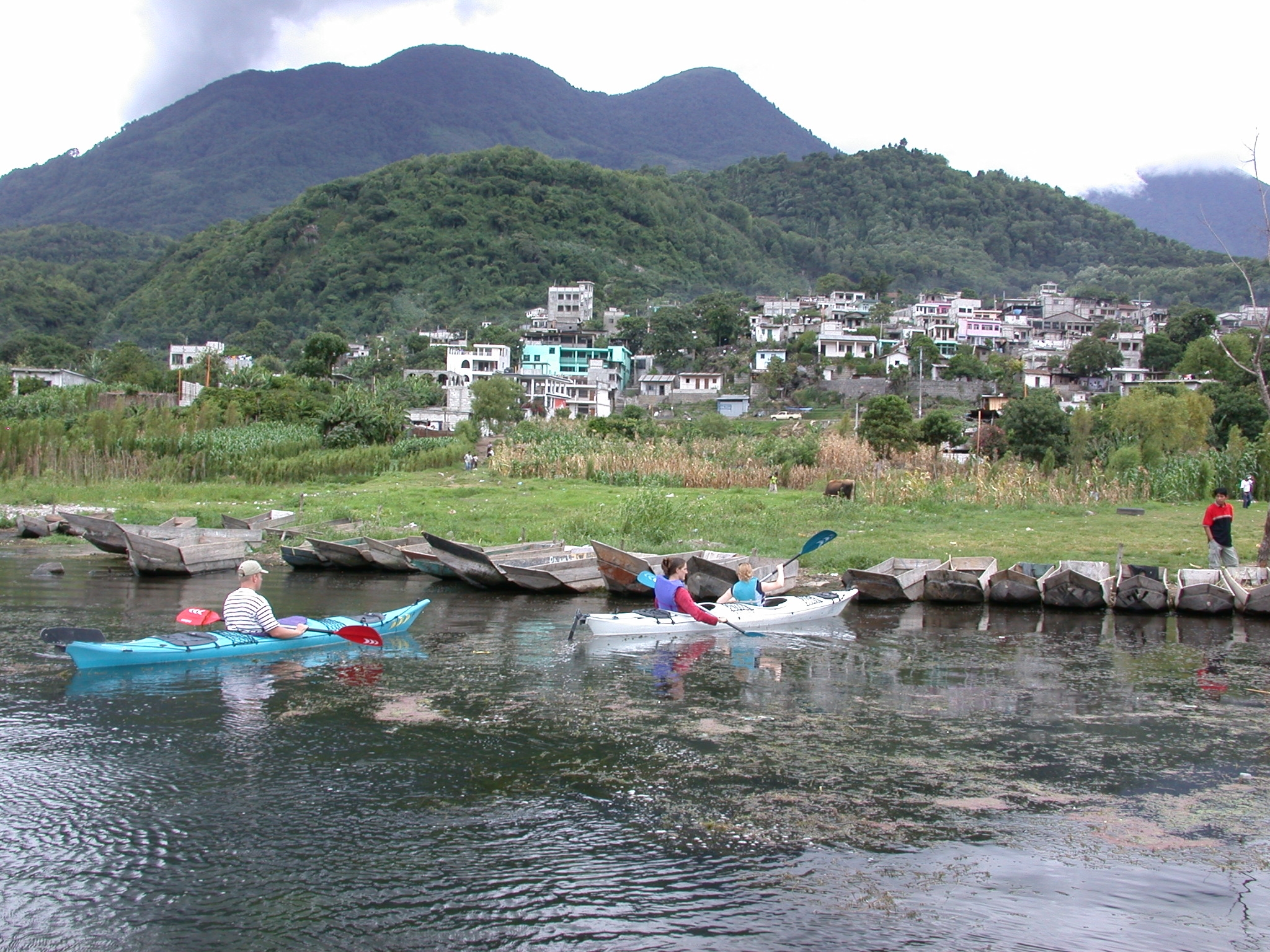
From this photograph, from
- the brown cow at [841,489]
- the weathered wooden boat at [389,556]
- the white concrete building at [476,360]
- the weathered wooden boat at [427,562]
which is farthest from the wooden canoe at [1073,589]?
the white concrete building at [476,360]

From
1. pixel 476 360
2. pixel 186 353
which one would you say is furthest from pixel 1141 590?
pixel 186 353

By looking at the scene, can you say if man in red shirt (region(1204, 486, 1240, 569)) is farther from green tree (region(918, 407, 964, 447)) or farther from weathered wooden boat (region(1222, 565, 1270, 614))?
green tree (region(918, 407, 964, 447))

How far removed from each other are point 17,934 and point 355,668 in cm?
621

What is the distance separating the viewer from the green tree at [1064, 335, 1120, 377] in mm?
84812

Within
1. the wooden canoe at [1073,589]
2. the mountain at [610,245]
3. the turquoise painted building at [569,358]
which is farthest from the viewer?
the mountain at [610,245]

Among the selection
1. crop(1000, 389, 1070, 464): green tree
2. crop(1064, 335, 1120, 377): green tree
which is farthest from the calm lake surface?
crop(1064, 335, 1120, 377): green tree

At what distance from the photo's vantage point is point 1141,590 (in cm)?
1638

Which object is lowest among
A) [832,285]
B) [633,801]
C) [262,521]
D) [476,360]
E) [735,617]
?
[633,801]

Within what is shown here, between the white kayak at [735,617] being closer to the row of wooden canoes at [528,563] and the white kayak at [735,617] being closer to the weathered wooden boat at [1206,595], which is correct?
the row of wooden canoes at [528,563]

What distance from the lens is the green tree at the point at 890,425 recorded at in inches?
1870

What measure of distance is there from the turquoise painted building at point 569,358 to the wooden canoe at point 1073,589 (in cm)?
8173

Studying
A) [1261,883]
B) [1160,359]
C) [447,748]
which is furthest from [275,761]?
[1160,359]

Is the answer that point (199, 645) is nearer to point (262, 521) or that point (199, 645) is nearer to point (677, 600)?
point (677, 600)

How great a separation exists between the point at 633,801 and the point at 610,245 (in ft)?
465
